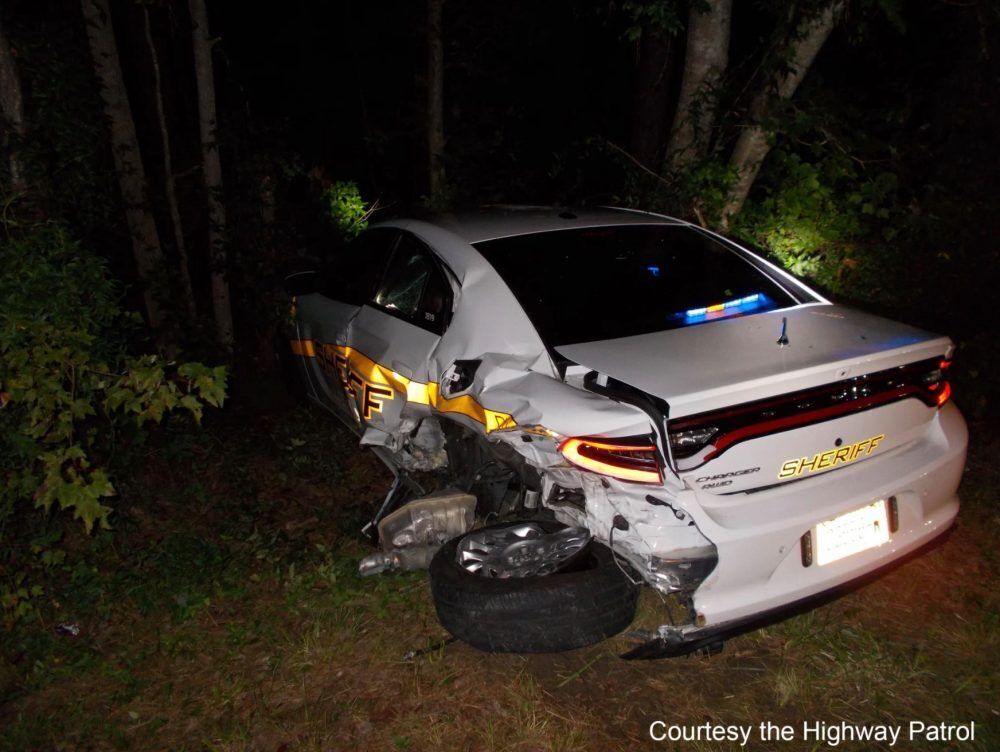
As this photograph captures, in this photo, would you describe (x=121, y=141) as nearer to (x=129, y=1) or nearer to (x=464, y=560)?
(x=129, y=1)

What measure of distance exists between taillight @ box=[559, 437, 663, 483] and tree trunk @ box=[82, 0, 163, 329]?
13.6 ft

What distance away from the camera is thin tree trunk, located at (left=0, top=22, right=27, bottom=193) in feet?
12.4

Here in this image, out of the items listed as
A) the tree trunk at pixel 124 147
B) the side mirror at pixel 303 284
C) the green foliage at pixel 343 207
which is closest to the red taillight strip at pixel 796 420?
the side mirror at pixel 303 284

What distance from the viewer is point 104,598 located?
11.4ft

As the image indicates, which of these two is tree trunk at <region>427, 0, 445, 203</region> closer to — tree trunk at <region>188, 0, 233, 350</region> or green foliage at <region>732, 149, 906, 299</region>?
tree trunk at <region>188, 0, 233, 350</region>

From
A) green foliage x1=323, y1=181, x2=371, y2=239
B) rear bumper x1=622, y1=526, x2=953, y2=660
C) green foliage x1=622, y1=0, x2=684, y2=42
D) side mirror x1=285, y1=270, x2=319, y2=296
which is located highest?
green foliage x1=622, y1=0, x2=684, y2=42

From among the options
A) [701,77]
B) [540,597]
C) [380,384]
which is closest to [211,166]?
[380,384]

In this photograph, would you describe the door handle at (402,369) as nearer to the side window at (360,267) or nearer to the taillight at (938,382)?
the side window at (360,267)

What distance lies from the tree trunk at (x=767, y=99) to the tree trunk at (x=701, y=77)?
1.01 ft

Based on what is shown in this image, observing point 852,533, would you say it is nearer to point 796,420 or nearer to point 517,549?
point 796,420

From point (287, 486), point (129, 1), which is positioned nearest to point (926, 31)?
point (129, 1)

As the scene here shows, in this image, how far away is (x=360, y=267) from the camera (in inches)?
178

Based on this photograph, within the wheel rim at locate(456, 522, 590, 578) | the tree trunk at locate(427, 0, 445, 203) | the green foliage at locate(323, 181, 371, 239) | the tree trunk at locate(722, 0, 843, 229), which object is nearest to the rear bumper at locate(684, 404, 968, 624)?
the wheel rim at locate(456, 522, 590, 578)

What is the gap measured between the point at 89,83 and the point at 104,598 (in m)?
3.48
